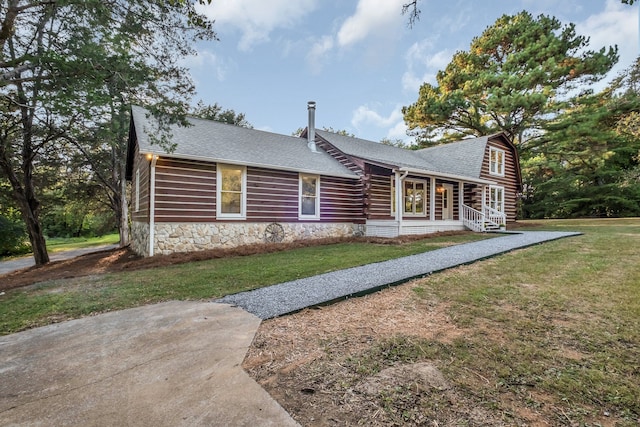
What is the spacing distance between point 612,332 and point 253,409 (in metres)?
3.53

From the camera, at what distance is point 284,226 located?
11.1m

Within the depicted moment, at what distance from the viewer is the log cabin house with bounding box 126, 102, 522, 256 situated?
9047 millimetres

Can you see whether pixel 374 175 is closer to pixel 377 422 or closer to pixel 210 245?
pixel 210 245

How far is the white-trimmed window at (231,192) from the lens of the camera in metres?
9.78

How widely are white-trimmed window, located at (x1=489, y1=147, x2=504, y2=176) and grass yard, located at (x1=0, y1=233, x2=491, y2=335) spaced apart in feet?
40.9

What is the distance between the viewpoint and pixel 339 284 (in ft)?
16.6

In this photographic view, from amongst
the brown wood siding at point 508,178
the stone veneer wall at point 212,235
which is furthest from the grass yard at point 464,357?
the brown wood siding at point 508,178

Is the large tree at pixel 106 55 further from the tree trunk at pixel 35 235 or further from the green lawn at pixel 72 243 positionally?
the green lawn at pixel 72 243

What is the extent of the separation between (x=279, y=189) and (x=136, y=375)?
8.92 m

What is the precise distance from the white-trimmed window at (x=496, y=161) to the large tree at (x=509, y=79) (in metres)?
3.30

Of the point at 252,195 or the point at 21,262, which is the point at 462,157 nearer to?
the point at 252,195

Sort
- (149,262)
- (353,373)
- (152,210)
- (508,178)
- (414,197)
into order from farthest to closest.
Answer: (508,178), (414,197), (152,210), (149,262), (353,373)

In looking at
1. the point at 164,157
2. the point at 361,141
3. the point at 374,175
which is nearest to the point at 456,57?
the point at 361,141

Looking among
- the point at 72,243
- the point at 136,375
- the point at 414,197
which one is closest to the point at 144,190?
the point at 136,375
